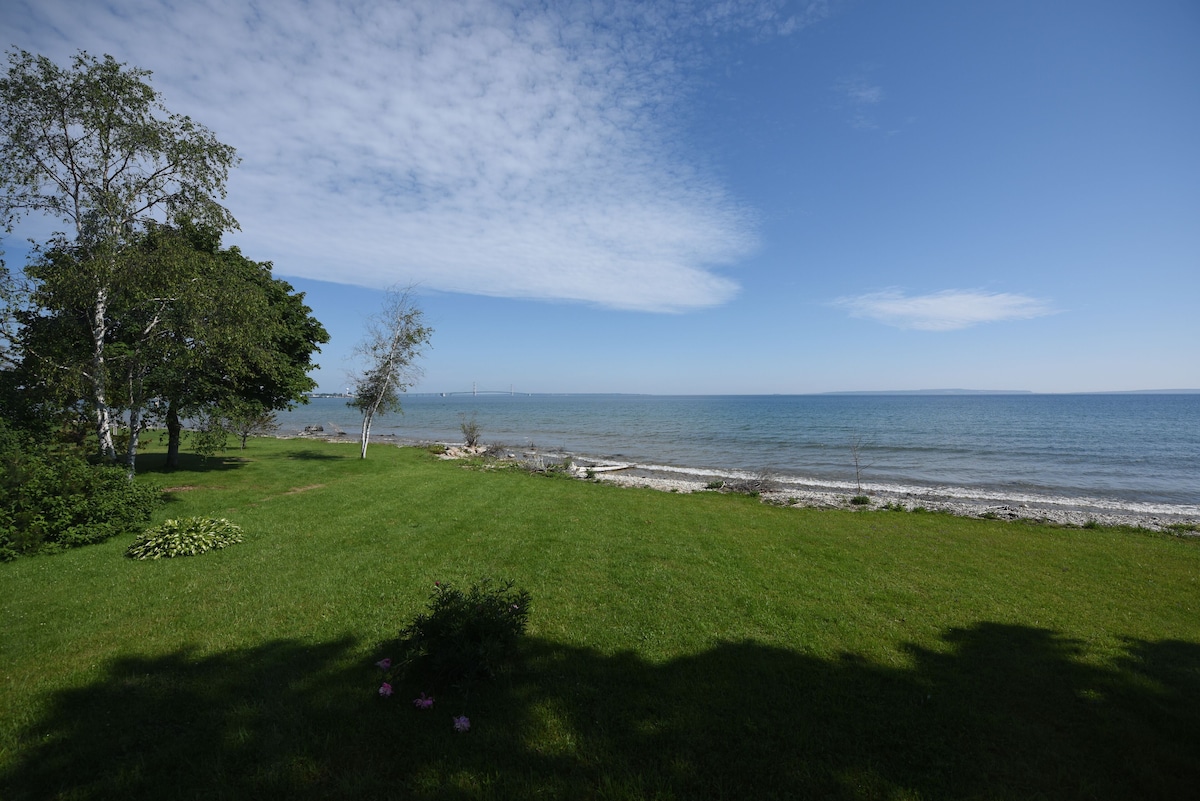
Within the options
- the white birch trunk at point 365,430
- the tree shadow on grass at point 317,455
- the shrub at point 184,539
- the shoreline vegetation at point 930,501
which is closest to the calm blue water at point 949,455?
the shoreline vegetation at point 930,501

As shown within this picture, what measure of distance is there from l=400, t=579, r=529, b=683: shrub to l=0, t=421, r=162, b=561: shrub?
31.1 feet

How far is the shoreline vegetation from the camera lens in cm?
1706

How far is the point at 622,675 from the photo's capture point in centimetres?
539

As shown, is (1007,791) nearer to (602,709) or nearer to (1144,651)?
(602,709)

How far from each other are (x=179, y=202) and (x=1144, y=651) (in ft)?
70.3

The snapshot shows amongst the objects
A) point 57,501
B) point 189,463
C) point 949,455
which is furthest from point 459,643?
point 949,455

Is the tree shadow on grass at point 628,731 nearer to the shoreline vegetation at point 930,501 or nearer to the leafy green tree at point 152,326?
the leafy green tree at point 152,326

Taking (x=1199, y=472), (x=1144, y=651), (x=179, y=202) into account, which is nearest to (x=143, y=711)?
(x=1144, y=651)

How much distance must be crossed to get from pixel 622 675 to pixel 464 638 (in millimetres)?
1757

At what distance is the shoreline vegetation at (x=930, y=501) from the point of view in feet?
56.0

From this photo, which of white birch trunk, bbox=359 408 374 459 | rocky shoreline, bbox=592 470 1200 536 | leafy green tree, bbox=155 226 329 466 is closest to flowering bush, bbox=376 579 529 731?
leafy green tree, bbox=155 226 329 466

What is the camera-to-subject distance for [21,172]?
11.7m

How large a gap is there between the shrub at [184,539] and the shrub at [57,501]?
4.33 feet

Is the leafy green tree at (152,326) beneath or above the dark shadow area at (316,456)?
above
